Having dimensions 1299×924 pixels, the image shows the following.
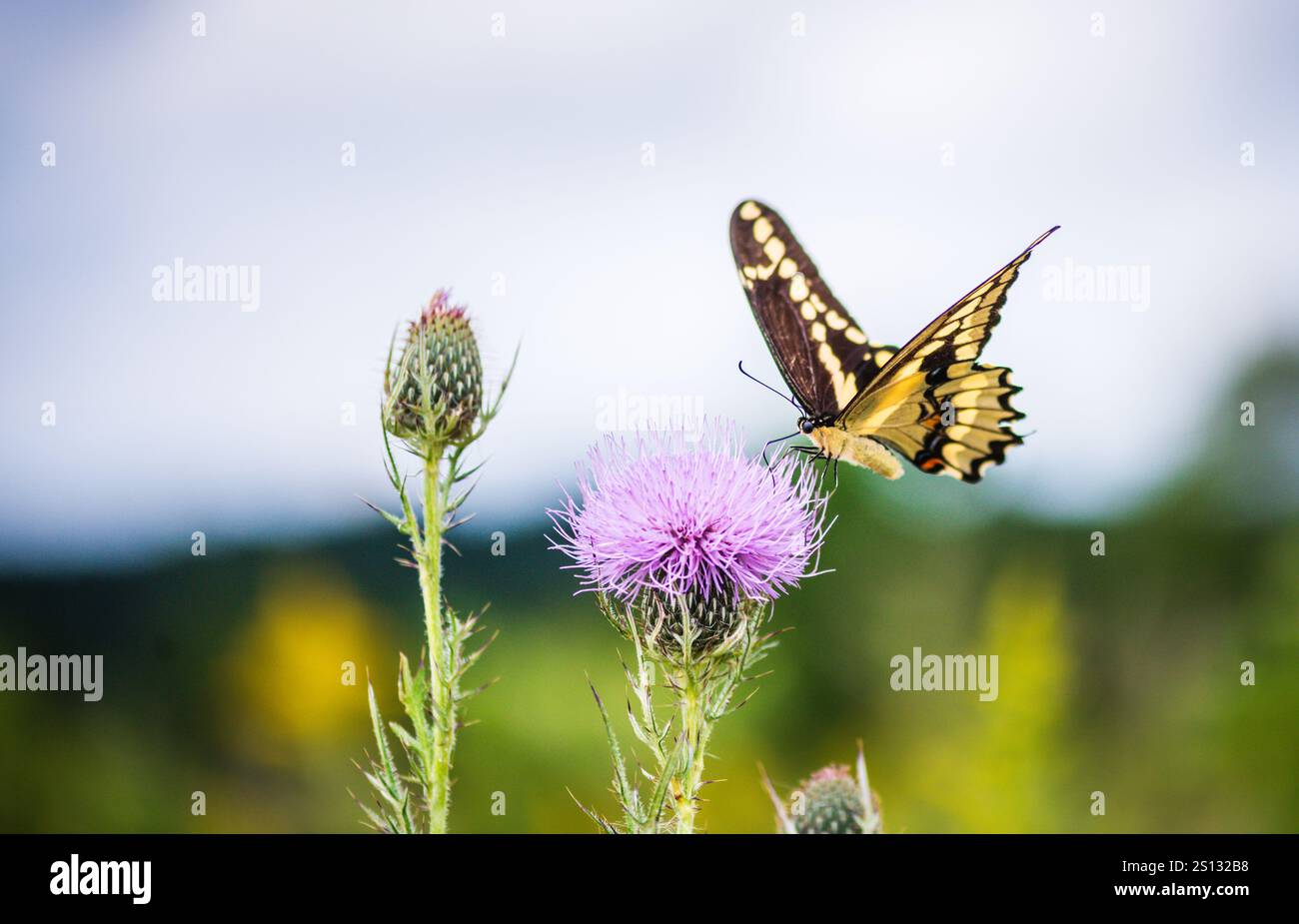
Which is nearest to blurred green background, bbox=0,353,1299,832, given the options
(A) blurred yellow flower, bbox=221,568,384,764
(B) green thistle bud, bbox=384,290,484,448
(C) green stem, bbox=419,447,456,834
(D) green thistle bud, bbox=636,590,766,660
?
(A) blurred yellow flower, bbox=221,568,384,764

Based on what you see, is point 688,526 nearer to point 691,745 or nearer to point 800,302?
point 691,745

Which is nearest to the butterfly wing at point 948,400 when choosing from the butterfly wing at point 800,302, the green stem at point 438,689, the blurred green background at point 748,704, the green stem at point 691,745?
the butterfly wing at point 800,302

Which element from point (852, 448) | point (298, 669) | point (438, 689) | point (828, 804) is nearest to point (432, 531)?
point (438, 689)

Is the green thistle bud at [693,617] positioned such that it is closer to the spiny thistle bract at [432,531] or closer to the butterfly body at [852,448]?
the spiny thistle bract at [432,531]
